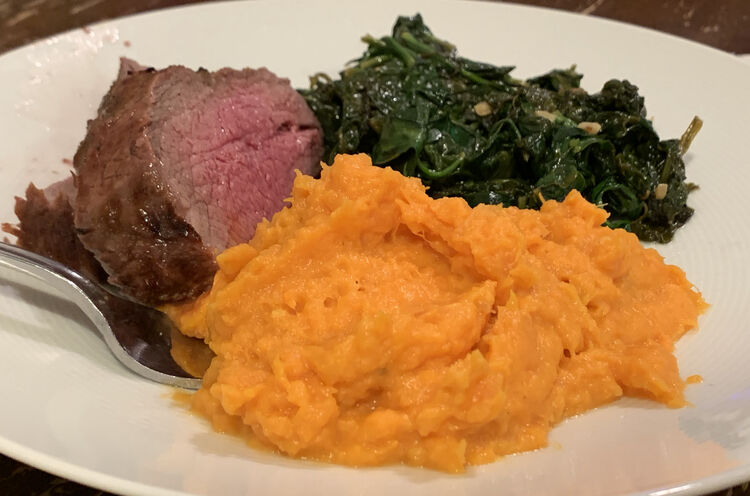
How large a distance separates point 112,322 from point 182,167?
0.86 metres

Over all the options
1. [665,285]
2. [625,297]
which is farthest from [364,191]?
[665,285]

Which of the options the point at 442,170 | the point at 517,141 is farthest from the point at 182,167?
the point at 517,141

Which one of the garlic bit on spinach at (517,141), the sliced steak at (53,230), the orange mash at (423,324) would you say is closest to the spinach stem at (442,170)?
the garlic bit on spinach at (517,141)

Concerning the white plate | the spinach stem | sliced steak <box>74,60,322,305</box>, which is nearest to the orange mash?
the white plate

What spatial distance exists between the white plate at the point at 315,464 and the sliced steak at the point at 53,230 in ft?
0.66

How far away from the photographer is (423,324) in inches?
89.7

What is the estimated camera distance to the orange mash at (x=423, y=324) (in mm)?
2207

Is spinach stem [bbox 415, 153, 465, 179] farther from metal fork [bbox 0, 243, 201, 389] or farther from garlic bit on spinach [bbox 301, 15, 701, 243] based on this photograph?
metal fork [bbox 0, 243, 201, 389]

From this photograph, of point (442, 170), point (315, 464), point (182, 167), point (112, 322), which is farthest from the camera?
point (442, 170)

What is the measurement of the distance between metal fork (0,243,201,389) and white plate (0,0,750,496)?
0.24 ft

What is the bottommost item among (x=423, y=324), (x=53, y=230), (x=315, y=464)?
(x=315, y=464)

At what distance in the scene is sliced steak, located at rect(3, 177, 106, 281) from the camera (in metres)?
3.20

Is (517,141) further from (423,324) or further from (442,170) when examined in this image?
(423,324)

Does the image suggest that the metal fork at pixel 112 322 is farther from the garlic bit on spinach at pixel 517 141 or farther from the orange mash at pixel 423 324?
the garlic bit on spinach at pixel 517 141
